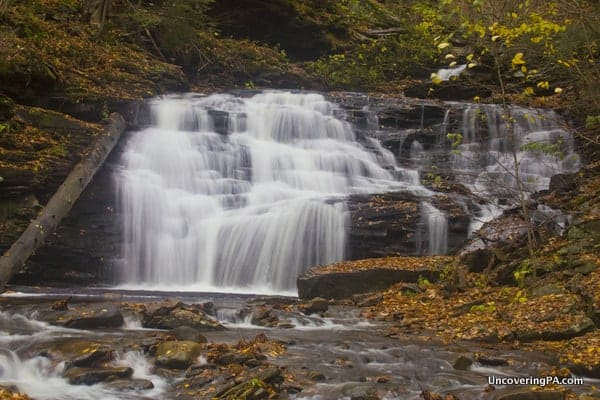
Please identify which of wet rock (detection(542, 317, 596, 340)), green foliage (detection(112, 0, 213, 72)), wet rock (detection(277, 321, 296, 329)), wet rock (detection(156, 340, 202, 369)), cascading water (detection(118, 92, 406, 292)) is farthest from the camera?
green foliage (detection(112, 0, 213, 72))

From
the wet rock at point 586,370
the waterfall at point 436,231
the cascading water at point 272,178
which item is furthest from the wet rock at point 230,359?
the waterfall at point 436,231

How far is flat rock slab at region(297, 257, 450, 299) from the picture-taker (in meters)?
10.6

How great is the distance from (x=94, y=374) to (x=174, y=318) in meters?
2.08

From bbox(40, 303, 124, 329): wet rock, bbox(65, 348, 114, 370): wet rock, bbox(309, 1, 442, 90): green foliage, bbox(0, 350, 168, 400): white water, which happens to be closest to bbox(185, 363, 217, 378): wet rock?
bbox(0, 350, 168, 400): white water

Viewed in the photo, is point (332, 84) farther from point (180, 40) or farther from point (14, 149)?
point (14, 149)

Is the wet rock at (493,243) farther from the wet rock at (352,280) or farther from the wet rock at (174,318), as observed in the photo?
the wet rock at (174,318)

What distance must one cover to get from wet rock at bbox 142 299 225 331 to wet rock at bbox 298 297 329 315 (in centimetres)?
169

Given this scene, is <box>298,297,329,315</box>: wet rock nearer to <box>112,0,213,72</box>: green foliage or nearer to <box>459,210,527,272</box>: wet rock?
<box>459,210,527,272</box>: wet rock

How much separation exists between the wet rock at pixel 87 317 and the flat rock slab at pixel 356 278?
3.59 m

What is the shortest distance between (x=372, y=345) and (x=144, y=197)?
7071 millimetres

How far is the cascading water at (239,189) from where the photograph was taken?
1200cm

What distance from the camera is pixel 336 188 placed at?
14812 mm

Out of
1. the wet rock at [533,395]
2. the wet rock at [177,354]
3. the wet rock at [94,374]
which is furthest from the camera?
the wet rock at [177,354]

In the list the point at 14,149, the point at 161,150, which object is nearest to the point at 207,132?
the point at 161,150
